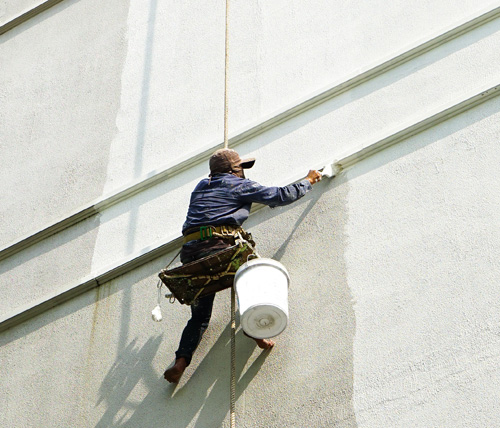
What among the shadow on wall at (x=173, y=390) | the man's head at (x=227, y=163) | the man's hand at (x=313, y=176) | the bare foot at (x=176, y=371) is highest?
the man's head at (x=227, y=163)

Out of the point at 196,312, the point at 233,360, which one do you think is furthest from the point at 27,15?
the point at 233,360

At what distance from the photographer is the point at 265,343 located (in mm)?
6484

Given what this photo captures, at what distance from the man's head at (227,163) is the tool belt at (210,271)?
0.51m

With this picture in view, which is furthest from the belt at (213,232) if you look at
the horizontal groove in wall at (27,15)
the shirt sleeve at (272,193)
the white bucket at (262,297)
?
the horizontal groove in wall at (27,15)

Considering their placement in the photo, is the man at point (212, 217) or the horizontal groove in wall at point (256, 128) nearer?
the man at point (212, 217)

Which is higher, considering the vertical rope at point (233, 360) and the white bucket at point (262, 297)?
the white bucket at point (262, 297)

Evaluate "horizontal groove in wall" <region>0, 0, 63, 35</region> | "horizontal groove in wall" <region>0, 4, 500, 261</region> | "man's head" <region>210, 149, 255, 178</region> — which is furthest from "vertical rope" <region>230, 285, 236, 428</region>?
"horizontal groove in wall" <region>0, 0, 63, 35</region>

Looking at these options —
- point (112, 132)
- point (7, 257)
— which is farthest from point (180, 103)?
point (7, 257)

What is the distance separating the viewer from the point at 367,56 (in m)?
7.81

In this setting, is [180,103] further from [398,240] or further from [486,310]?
[486,310]

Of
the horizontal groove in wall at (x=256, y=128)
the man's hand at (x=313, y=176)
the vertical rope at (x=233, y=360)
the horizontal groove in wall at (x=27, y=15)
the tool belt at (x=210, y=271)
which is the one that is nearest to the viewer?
the vertical rope at (x=233, y=360)

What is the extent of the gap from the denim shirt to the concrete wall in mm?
405

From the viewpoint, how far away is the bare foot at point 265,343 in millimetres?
6473

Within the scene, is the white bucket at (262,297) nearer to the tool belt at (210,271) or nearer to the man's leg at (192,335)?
the tool belt at (210,271)
